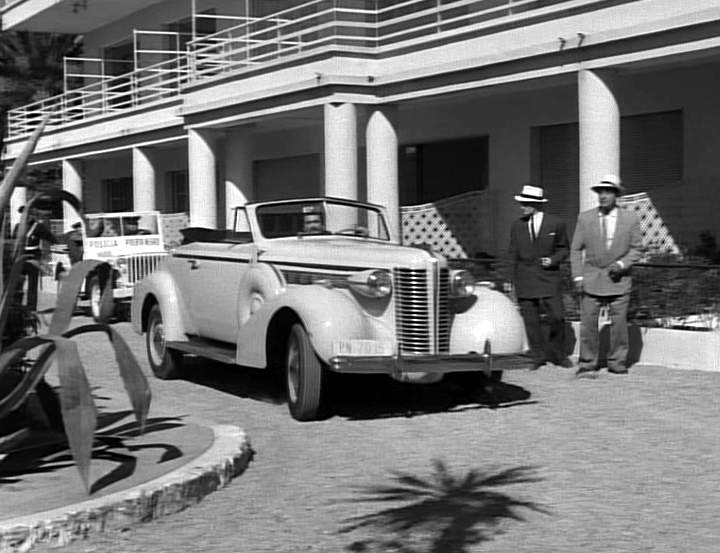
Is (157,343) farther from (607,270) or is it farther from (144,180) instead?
(144,180)

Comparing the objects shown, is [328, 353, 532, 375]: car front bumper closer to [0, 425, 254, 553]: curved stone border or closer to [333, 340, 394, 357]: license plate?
[333, 340, 394, 357]: license plate

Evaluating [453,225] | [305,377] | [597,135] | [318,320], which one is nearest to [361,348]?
[318,320]

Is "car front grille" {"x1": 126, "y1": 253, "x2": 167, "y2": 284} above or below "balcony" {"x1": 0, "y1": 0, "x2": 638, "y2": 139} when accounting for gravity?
below

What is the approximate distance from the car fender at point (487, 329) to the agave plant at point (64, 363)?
3.17 metres

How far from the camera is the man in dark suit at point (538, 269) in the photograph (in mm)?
11625

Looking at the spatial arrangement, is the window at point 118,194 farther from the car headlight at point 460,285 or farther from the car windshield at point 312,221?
the car headlight at point 460,285

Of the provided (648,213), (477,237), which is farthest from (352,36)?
(648,213)

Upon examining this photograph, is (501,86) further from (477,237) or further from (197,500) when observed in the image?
(197,500)

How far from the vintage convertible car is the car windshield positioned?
12 millimetres

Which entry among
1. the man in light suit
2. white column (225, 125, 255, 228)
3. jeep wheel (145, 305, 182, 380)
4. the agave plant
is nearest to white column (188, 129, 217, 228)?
white column (225, 125, 255, 228)

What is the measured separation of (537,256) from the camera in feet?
38.3

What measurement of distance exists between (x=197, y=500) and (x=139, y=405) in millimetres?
644

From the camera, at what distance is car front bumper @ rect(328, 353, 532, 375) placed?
28.7 feet

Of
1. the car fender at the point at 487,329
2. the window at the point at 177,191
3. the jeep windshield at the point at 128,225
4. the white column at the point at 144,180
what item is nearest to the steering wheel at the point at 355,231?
the car fender at the point at 487,329
